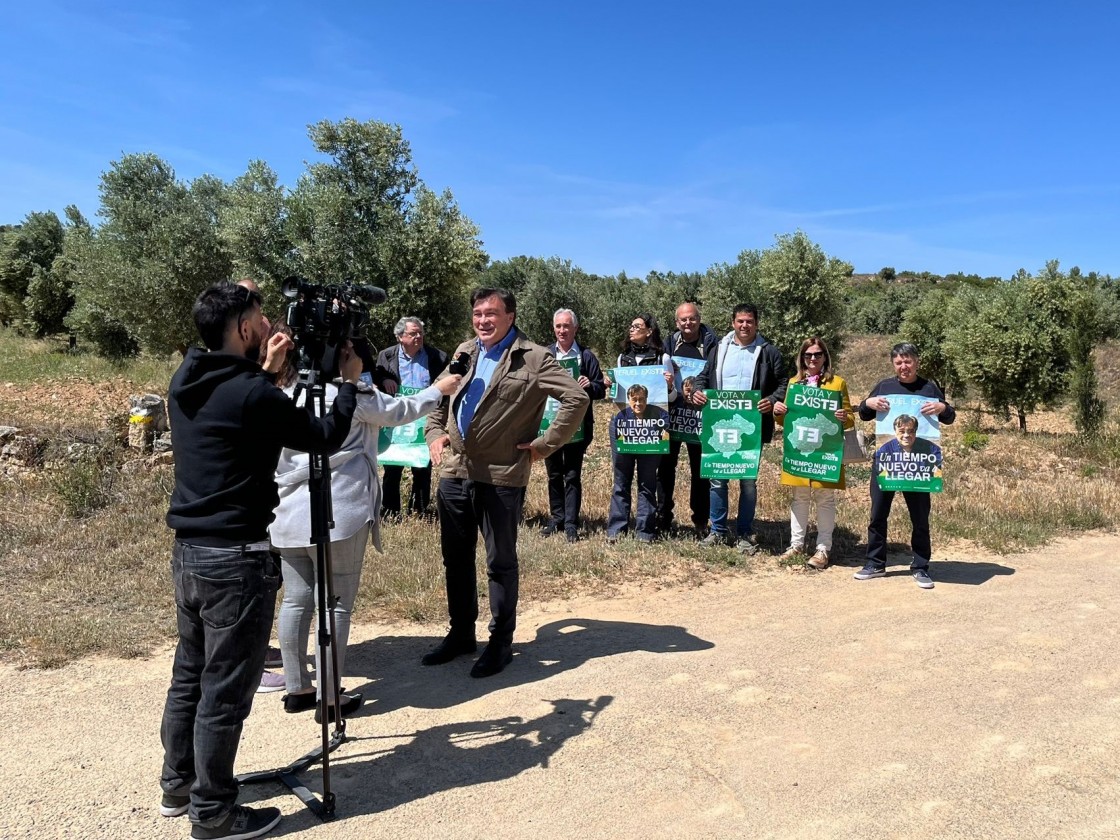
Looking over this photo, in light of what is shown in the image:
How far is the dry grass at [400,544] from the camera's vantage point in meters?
5.86

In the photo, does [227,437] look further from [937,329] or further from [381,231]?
[937,329]

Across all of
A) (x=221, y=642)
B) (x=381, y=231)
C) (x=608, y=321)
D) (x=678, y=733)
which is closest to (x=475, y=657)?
(x=678, y=733)

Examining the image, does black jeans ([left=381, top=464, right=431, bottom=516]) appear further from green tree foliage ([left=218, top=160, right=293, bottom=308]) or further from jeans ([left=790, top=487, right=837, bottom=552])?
green tree foliage ([left=218, top=160, right=293, bottom=308])

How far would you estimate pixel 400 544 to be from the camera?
7699 millimetres

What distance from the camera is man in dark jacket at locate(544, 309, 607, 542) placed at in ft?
26.3

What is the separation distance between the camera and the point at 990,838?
3.24 meters

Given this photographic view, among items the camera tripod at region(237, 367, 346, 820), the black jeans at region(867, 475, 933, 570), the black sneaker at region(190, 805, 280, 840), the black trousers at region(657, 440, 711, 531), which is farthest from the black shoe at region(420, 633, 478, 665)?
the black jeans at region(867, 475, 933, 570)

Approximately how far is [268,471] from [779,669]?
3.53 meters

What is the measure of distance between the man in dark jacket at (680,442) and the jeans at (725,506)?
18.1 inches

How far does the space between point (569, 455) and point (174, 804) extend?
17.9ft

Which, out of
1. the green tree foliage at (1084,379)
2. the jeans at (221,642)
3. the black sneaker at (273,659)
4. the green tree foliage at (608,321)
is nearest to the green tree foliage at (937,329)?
the green tree foliage at (1084,379)

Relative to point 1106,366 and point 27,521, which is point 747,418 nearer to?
point 27,521

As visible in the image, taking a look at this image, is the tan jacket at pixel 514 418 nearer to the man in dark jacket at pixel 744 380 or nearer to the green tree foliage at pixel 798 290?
the man in dark jacket at pixel 744 380

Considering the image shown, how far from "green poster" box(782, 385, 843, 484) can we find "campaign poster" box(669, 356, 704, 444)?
1008mm
